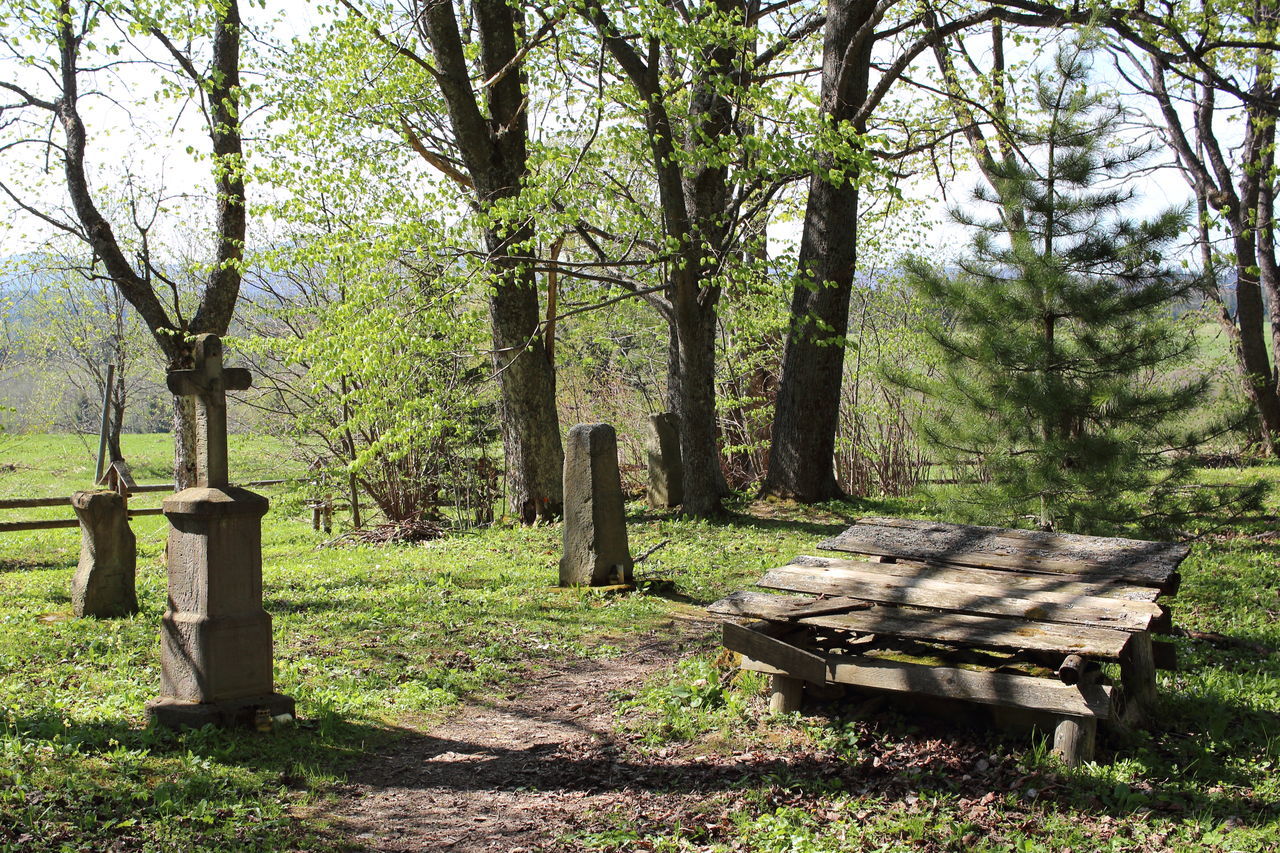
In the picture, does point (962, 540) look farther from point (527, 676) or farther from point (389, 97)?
point (389, 97)

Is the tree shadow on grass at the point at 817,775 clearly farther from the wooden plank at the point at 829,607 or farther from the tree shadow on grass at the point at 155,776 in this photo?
the wooden plank at the point at 829,607

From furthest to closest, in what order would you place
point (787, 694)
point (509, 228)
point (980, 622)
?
point (509, 228) < point (787, 694) < point (980, 622)

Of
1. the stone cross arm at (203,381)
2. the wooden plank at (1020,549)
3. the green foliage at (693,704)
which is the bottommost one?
the green foliage at (693,704)

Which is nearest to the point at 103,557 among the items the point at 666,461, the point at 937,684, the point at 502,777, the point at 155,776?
the point at 155,776

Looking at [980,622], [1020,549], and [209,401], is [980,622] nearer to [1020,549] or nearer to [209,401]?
[1020,549]

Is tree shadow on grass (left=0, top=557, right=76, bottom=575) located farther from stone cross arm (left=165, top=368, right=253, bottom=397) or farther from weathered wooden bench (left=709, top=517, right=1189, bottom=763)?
weathered wooden bench (left=709, top=517, right=1189, bottom=763)

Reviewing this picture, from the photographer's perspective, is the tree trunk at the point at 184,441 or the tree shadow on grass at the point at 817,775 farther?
the tree trunk at the point at 184,441

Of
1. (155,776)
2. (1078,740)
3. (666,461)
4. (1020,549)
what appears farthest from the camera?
(666,461)

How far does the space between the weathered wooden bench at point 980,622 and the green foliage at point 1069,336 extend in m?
2.43

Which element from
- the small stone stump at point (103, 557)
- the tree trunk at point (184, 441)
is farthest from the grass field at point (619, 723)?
the tree trunk at point (184, 441)

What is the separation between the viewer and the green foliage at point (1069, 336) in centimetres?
892

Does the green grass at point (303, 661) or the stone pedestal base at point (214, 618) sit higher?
the stone pedestal base at point (214, 618)

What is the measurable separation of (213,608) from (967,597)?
4337mm

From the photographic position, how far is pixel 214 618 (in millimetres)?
5516
